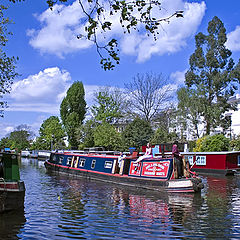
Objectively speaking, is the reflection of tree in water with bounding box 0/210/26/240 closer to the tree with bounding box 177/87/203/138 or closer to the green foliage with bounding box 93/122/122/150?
the tree with bounding box 177/87/203/138

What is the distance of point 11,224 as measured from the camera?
30.0ft

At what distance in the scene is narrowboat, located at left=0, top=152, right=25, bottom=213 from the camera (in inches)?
392

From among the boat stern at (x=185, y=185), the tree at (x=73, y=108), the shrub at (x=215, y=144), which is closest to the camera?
the boat stern at (x=185, y=185)

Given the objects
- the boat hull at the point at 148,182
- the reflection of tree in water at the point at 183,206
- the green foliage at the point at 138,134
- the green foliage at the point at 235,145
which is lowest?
the reflection of tree in water at the point at 183,206

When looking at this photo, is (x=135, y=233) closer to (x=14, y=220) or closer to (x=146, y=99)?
(x=14, y=220)

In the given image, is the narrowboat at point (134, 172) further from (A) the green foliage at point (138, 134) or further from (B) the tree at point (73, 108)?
(B) the tree at point (73, 108)

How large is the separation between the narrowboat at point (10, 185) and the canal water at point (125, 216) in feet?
1.04

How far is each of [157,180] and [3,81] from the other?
37.1 feet

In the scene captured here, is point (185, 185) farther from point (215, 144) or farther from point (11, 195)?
point (215, 144)

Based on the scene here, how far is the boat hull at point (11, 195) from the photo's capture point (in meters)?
9.91

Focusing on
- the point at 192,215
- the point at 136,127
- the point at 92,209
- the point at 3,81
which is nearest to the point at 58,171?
the point at 3,81

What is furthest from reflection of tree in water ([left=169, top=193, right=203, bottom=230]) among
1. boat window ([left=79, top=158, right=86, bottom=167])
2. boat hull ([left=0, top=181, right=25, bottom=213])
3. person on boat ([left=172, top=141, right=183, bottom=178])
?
boat window ([left=79, top=158, right=86, bottom=167])

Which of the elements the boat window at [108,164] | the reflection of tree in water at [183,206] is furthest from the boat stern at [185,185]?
the boat window at [108,164]

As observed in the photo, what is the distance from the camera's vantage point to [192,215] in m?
10.5
